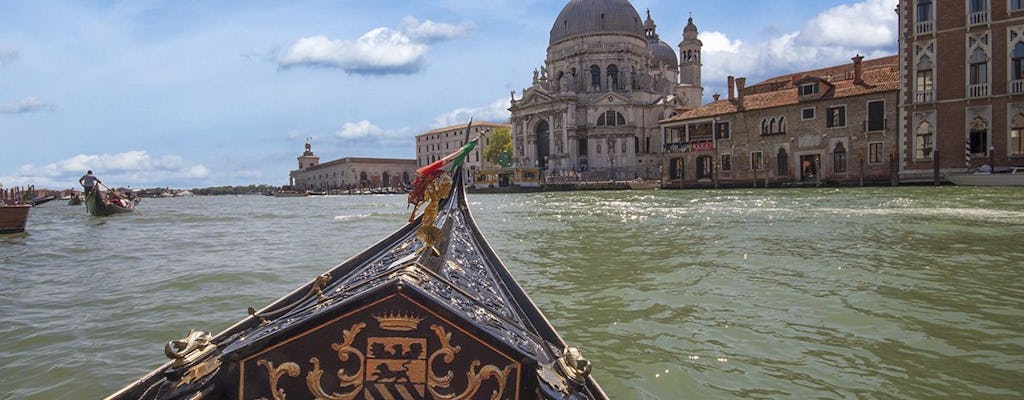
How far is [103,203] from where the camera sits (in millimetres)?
17750

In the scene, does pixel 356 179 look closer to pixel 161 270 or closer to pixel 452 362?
pixel 161 270

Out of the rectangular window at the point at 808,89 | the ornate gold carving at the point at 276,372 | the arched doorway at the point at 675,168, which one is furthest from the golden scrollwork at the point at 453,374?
the arched doorway at the point at 675,168

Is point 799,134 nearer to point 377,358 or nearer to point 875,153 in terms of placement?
point 875,153

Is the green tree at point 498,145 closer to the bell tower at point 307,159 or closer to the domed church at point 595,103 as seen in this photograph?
the domed church at point 595,103

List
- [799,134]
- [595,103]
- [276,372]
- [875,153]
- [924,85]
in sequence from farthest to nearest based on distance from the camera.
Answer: [595,103] < [799,134] < [875,153] < [924,85] < [276,372]

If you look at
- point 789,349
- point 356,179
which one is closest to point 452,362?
point 789,349

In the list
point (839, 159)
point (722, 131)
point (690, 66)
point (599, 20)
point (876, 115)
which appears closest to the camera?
point (876, 115)

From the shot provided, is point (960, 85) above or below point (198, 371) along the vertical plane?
above

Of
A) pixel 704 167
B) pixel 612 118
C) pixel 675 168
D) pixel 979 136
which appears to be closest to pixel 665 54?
pixel 612 118

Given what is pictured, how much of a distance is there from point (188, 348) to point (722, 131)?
98.3 feet

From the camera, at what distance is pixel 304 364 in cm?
134

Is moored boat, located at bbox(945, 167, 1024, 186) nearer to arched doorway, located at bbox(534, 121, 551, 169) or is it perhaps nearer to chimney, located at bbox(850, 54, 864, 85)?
chimney, located at bbox(850, 54, 864, 85)

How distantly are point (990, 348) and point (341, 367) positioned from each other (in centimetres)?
321

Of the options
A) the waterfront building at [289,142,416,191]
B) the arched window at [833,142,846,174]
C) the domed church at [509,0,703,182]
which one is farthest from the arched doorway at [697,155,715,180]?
the waterfront building at [289,142,416,191]
